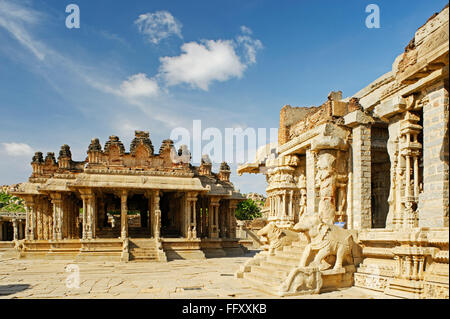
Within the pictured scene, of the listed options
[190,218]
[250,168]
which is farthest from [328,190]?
[190,218]

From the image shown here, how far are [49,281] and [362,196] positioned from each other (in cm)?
1007

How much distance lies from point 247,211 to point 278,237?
43.2m

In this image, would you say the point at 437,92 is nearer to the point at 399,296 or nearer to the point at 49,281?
the point at 399,296

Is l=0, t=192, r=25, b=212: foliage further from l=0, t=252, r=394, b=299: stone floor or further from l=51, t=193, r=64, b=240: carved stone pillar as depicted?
l=0, t=252, r=394, b=299: stone floor

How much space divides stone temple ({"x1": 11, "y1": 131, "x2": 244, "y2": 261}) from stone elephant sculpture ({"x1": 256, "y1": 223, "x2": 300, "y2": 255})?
9.00 m

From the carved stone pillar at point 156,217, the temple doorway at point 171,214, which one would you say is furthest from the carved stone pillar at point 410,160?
the temple doorway at point 171,214

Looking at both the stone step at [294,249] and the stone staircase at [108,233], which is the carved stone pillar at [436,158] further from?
the stone staircase at [108,233]

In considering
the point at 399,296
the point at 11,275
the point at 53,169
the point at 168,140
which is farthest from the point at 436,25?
the point at 53,169

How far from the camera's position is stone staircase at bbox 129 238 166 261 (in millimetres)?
18656

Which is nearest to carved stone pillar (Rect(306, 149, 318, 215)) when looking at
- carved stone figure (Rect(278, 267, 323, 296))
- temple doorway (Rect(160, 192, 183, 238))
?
carved stone figure (Rect(278, 267, 323, 296))

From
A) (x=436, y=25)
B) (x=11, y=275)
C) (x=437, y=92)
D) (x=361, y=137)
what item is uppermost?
(x=436, y=25)

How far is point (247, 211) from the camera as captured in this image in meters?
54.0

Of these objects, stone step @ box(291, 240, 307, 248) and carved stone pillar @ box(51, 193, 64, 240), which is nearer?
stone step @ box(291, 240, 307, 248)
